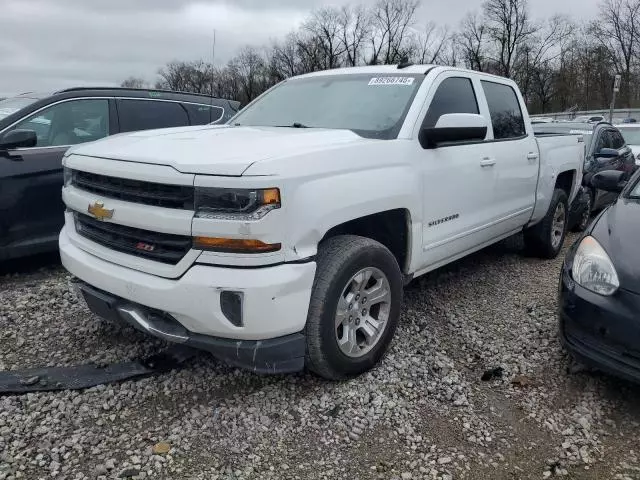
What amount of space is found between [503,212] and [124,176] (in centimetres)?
322

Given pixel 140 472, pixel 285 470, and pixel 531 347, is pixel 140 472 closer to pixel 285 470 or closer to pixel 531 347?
pixel 285 470

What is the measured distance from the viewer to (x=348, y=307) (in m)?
3.13

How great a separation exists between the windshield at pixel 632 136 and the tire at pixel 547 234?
318 inches

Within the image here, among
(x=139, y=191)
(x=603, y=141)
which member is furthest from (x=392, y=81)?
(x=603, y=141)

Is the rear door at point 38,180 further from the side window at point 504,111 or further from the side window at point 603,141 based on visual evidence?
the side window at point 603,141

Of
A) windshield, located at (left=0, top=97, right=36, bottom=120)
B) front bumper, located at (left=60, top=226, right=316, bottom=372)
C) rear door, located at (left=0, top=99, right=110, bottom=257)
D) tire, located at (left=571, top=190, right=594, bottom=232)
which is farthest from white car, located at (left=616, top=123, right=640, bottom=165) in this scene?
front bumper, located at (left=60, top=226, right=316, bottom=372)

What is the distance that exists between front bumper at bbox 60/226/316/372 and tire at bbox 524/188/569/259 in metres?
3.82

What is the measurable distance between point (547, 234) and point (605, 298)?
2954mm

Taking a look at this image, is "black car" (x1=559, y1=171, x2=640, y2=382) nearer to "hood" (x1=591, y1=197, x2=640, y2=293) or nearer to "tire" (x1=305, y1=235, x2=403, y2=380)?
"hood" (x1=591, y1=197, x2=640, y2=293)

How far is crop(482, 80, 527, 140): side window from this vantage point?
15.7 ft

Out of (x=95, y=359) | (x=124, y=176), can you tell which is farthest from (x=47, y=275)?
(x=124, y=176)

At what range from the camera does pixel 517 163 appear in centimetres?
493

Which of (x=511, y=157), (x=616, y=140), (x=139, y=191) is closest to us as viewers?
(x=139, y=191)

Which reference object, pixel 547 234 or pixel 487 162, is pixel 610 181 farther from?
pixel 547 234
